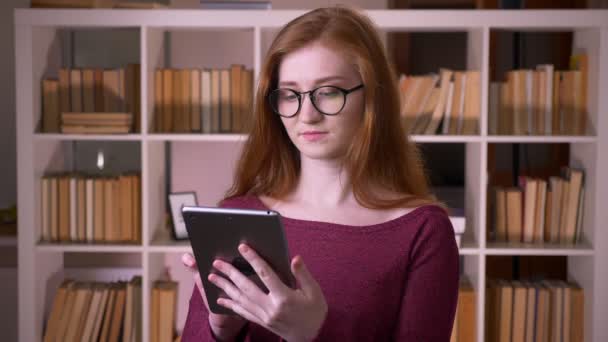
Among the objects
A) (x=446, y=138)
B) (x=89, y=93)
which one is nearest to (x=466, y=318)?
(x=446, y=138)

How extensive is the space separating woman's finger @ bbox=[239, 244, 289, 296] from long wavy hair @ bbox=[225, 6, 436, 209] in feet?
1.11

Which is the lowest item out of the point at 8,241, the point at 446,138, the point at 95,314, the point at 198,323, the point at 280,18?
the point at 95,314

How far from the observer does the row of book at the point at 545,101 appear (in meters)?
3.12

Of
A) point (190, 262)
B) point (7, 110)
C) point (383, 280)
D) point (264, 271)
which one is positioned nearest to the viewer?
point (264, 271)

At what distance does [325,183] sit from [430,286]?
Result: 28 centimetres

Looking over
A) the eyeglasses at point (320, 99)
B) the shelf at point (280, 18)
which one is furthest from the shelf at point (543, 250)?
the eyeglasses at point (320, 99)

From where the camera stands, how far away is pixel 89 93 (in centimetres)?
319

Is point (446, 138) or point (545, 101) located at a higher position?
point (545, 101)

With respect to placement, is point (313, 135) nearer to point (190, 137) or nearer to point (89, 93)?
point (190, 137)

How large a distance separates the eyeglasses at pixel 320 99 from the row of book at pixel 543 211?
1.93m

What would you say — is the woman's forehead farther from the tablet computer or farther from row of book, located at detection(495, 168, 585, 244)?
row of book, located at detection(495, 168, 585, 244)

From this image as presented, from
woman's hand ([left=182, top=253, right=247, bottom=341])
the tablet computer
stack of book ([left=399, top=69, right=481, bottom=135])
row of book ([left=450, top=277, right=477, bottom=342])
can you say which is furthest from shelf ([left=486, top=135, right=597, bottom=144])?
the tablet computer

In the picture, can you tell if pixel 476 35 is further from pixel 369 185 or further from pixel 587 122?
pixel 369 185

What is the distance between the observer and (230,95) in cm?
317
